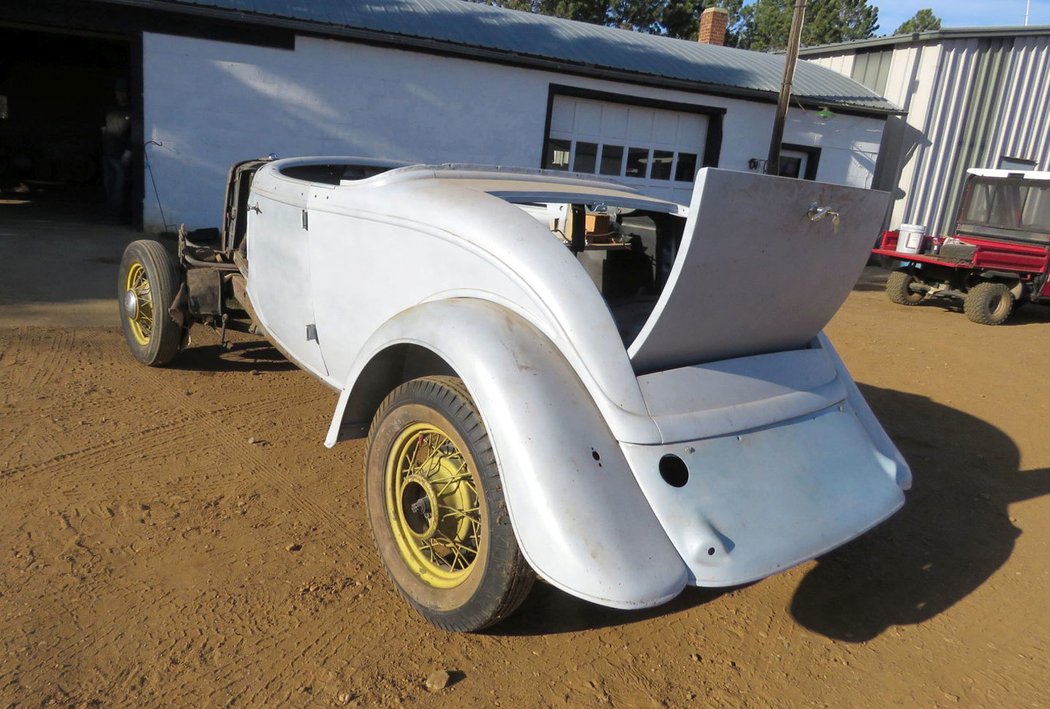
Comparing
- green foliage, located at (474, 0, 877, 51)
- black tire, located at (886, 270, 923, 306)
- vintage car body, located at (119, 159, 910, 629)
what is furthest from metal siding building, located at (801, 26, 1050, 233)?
green foliage, located at (474, 0, 877, 51)

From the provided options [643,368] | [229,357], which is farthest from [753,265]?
[229,357]

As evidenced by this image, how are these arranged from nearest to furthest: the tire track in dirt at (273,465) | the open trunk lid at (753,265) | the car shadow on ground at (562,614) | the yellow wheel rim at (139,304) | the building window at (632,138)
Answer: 1. the open trunk lid at (753,265)
2. the car shadow on ground at (562,614)
3. the tire track in dirt at (273,465)
4. the yellow wheel rim at (139,304)
5. the building window at (632,138)

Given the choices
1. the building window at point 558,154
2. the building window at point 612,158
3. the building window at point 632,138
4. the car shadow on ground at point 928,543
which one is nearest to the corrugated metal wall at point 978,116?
the building window at point 632,138

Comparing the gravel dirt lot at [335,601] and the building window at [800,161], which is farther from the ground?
the building window at [800,161]

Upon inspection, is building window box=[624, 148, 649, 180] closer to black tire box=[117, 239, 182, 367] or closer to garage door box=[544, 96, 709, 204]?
garage door box=[544, 96, 709, 204]

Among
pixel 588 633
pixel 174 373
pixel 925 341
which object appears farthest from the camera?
pixel 925 341

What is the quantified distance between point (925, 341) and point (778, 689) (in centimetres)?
676

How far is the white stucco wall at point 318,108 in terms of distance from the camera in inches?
417

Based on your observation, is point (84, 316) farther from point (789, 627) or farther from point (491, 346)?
point (789, 627)

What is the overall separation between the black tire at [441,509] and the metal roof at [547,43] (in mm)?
9731

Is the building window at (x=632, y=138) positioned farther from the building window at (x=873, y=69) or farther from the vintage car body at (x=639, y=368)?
the vintage car body at (x=639, y=368)

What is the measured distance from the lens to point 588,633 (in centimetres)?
264

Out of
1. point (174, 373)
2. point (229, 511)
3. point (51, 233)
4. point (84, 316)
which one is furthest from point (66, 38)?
point (229, 511)

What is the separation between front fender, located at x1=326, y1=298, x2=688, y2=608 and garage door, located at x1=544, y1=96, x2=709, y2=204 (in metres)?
11.4
